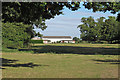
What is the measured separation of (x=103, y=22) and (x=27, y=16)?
362 ft

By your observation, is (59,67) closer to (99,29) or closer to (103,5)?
(103,5)

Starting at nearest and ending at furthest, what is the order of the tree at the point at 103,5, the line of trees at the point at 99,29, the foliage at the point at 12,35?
1. the tree at the point at 103,5
2. the foliage at the point at 12,35
3. the line of trees at the point at 99,29

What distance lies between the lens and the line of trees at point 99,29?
110m

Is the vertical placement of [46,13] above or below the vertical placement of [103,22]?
below

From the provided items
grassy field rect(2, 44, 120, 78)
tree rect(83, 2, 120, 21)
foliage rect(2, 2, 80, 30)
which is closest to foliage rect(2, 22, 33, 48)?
grassy field rect(2, 44, 120, 78)

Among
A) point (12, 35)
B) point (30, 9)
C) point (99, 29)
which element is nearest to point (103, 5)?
point (30, 9)

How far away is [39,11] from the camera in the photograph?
1346 cm

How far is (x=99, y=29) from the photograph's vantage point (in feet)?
389

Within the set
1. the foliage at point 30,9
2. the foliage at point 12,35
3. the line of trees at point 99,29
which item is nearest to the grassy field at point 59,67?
the foliage at point 30,9

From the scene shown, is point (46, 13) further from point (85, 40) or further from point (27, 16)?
point (85, 40)

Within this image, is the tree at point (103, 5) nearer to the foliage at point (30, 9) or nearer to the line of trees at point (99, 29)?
the foliage at point (30, 9)

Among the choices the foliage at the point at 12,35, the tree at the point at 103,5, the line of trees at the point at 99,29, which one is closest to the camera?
the tree at the point at 103,5

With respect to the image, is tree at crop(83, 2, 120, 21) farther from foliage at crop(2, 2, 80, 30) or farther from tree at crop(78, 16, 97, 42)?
tree at crop(78, 16, 97, 42)

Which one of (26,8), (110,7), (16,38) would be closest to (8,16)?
(26,8)
